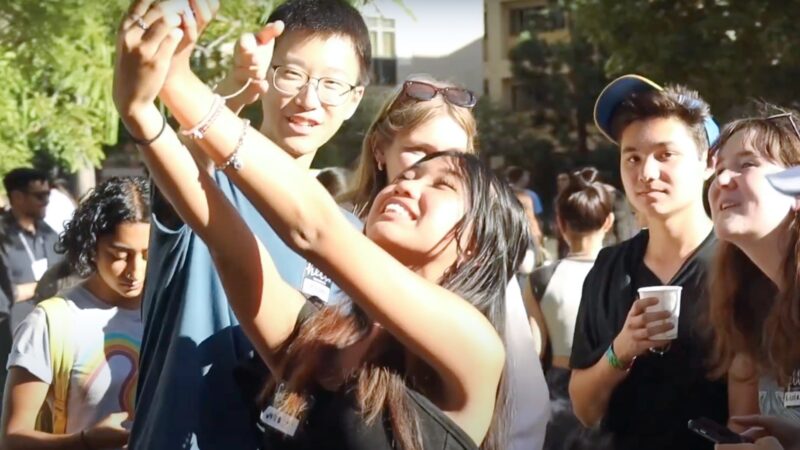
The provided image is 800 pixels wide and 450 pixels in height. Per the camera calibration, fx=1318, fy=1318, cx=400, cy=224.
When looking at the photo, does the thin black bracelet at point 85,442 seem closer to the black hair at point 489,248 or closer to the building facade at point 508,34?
the black hair at point 489,248

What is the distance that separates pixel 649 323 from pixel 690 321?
0.92 ft

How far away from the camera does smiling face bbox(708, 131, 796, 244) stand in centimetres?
298

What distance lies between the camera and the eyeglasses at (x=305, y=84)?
9.61ft

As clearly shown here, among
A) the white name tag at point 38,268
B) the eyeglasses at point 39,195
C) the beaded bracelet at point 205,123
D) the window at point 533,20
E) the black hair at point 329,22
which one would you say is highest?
the beaded bracelet at point 205,123

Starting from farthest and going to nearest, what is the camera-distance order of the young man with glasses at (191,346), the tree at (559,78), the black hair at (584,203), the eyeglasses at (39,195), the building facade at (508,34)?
the building facade at (508,34)
the tree at (559,78)
the eyeglasses at (39,195)
the black hair at (584,203)
the young man with glasses at (191,346)

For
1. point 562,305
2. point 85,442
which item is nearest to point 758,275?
point 85,442

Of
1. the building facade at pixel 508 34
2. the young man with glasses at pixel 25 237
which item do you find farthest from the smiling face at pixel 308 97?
the building facade at pixel 508 34

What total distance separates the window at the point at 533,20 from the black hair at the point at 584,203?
34381 millimetres

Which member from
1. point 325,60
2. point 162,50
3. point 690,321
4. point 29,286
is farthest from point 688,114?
point 29,286

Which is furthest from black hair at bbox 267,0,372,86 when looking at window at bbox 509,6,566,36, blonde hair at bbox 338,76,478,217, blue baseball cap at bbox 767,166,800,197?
window at bbox 509,6,566,36

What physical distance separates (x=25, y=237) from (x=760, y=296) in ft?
23.4

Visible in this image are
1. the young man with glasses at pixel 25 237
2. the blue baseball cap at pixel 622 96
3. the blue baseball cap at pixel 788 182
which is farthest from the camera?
the young man with glasses at pixel 25 237

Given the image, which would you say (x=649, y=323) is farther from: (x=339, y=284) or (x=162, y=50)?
(x=162, y=50)

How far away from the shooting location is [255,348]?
2500 millimetres
